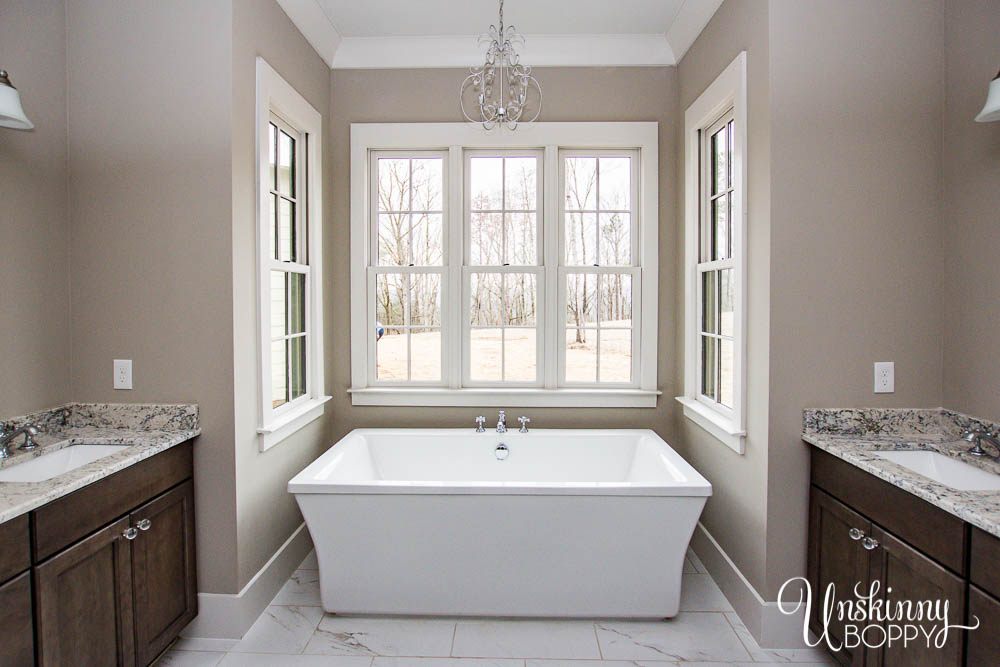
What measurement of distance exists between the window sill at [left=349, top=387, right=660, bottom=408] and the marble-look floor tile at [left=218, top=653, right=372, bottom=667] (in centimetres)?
139

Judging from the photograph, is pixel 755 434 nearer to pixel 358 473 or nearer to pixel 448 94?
pixel 358 473

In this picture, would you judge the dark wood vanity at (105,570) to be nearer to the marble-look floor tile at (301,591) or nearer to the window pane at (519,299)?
the marble-look floor tile at (301,591)

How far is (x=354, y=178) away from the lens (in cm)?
320

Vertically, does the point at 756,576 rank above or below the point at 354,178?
below

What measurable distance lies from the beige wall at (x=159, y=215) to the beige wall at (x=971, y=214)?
106 inches

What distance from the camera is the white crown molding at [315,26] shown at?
2634mm

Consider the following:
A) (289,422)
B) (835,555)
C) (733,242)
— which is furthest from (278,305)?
(835,555)

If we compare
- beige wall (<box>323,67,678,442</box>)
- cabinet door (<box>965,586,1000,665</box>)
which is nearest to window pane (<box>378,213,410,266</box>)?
beige wall (<box>323,67,678,442</box>)

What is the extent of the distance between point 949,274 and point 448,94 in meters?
2.51

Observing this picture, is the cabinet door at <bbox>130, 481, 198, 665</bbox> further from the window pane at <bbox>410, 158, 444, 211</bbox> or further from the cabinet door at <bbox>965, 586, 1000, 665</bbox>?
the cabinet door at <bbox>965, 586, 1000, 665</bbox>

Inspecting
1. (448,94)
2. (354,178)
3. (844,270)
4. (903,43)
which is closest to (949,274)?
(844,270)

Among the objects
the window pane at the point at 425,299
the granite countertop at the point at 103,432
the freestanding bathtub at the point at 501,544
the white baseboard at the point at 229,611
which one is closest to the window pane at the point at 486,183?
the window pane at the point at 425,299

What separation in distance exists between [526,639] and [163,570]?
4.50ft

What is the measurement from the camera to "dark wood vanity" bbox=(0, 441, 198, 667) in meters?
1.46
